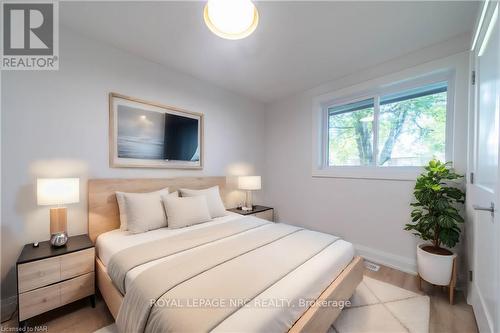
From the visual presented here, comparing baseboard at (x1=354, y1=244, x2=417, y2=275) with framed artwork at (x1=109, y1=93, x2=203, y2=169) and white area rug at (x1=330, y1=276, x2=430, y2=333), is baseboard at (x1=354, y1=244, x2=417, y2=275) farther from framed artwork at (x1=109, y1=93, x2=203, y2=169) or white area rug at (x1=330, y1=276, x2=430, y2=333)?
framed artwork at (x1=109, y1=93, x2=203, y2=169)

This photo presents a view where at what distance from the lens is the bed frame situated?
1201 millimetres

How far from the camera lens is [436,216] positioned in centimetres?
189

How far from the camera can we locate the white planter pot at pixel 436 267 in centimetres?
176

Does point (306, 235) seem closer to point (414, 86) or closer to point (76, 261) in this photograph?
point (76, 261)

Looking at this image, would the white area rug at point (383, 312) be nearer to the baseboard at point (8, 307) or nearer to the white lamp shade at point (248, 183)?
the baseboard at point (8, 307)

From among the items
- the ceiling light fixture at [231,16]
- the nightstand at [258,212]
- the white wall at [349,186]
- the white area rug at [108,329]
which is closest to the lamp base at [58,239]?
the white area rug at [108,329]

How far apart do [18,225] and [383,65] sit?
4081 millimetres

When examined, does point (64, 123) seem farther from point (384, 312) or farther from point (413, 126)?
point (413, 126)

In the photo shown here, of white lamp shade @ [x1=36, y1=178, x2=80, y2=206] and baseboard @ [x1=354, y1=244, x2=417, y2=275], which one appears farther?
baseboard @ [x1=354, y1=244, x2=417, y2=275]

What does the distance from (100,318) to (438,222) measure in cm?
299

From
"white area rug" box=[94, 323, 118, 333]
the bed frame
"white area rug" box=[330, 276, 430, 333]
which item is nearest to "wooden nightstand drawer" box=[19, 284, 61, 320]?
the bed frame

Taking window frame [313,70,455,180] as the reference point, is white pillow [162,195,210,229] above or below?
below

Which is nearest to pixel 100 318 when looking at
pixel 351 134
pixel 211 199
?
pixel 211 199

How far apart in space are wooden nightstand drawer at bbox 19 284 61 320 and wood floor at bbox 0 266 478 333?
0.50ft
